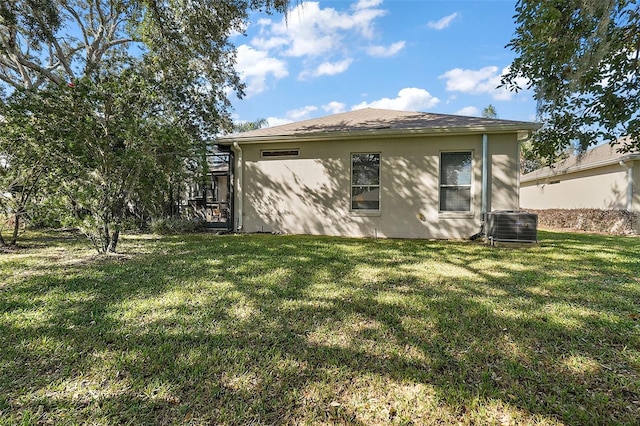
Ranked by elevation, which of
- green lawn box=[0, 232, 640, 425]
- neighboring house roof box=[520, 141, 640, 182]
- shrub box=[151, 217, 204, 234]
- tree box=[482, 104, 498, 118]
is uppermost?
tree box=[482, 104, 498, 118]

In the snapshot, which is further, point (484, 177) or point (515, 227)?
point (484, 177)

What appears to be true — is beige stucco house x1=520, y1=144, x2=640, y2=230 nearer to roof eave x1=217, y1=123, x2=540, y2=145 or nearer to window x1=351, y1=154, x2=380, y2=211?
roof eave x1=217, y1=123, x2=540, y2=145

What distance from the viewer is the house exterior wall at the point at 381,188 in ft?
25.1

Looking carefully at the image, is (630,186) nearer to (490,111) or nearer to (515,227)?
(515,227)

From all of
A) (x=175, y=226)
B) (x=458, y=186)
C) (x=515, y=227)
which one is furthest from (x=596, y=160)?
(x=175, y=226)

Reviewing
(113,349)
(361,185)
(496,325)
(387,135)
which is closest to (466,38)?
(387,135)

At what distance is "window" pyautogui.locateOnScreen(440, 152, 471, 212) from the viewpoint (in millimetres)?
7824

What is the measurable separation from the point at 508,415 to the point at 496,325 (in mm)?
1189

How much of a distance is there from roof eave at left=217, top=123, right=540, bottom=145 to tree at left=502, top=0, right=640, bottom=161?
5.54ft

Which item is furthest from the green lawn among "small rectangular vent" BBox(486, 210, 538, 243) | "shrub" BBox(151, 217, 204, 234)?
"shrub" BBox(151, 217, 204, 234)

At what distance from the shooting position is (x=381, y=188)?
8.27 metres

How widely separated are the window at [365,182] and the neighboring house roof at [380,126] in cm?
68

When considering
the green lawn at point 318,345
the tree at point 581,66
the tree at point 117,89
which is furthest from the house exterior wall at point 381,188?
the green lawn at point 318,345

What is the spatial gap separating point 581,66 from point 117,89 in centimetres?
695
